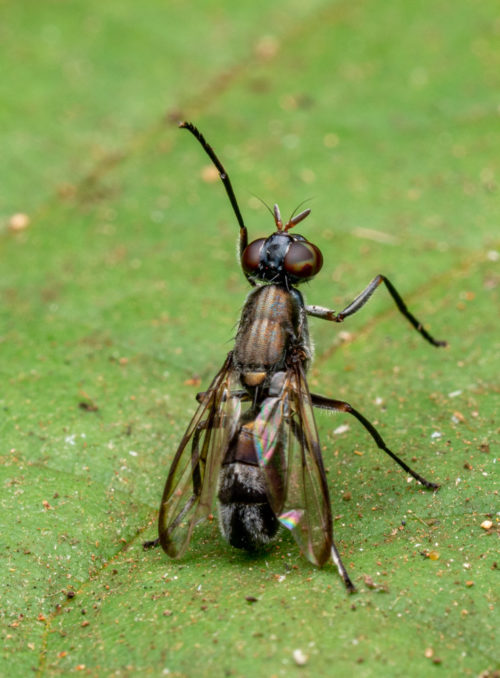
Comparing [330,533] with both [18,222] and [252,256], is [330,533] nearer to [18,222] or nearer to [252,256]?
[252,256]

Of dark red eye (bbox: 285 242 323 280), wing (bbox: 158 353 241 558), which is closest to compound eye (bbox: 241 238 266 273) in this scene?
dark red eye (bbox: 285 242 323 280)

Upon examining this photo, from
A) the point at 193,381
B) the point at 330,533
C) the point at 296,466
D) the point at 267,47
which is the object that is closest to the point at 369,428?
the point at 296,466

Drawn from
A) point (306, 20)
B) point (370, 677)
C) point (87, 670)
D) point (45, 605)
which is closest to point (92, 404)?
point (45, 605)

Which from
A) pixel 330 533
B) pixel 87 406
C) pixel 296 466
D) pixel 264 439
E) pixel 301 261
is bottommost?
pixel 330 533

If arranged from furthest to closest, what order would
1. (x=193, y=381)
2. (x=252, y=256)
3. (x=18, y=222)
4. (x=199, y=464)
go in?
(x=18, y=222)
(x=193, y=381)
(x=252, y=256)
(x=199, y=464)

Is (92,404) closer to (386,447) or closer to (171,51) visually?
(386,447)

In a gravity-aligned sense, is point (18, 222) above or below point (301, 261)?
above

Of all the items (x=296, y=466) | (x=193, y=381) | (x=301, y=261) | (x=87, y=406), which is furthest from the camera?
(x=193, y=381)
